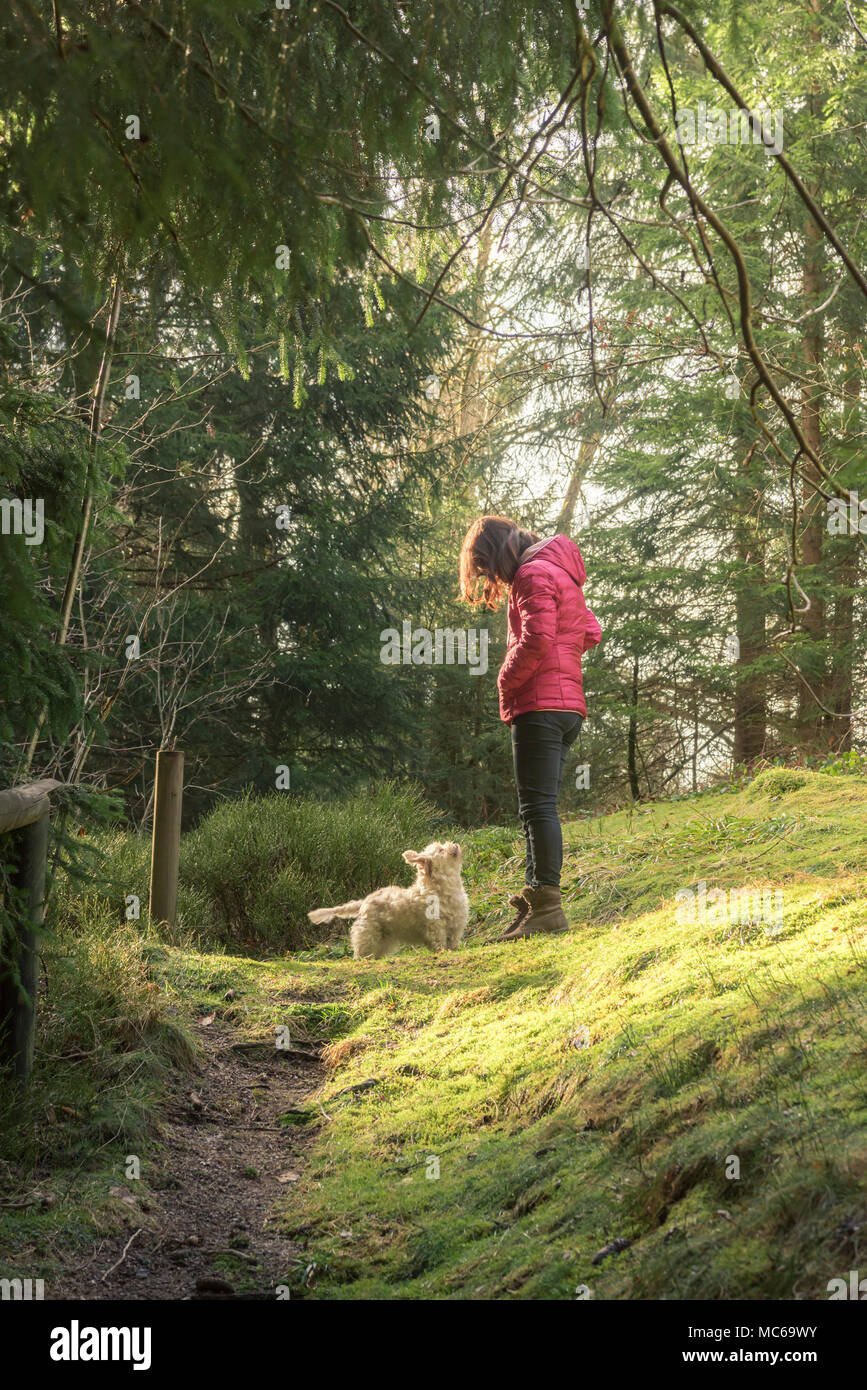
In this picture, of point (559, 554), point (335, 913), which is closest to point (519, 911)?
point (335, 913)

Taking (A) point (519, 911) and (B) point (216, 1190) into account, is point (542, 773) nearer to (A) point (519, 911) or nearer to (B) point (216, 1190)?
(A) point (519, 911)

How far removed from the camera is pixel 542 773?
18.8 ft

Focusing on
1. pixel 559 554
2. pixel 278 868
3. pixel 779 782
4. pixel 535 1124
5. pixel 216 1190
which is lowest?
pixel 216 1190

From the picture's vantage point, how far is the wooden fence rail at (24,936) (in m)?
3.32

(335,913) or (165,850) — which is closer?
(165,850)

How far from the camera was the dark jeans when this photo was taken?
573cm

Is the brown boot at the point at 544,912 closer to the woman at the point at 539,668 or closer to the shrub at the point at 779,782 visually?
the woman at the point at 539,668

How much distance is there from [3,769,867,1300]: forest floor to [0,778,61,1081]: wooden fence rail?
0.46 m

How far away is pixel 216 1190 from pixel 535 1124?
1121 mm

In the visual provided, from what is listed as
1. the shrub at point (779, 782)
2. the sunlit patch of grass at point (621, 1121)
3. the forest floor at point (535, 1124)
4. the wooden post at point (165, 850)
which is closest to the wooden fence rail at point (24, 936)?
the forest floor at point (535, 1124)
